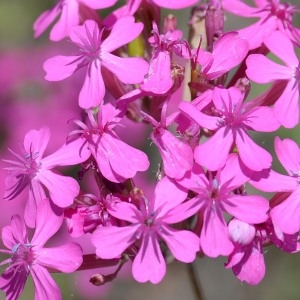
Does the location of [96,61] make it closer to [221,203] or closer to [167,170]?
[167,170]

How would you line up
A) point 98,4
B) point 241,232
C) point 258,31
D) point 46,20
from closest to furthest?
point 241,232, point 258,31, point 98,4, point 46,20

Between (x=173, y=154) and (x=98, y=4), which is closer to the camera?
(x=173, y=154)

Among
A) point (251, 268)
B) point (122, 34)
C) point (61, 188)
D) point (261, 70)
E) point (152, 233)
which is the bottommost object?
point (251, 268)

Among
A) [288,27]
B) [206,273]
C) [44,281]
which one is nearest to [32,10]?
[206,273]

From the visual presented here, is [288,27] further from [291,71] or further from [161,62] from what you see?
[161,62]

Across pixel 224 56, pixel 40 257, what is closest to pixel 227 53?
pixel 224 56

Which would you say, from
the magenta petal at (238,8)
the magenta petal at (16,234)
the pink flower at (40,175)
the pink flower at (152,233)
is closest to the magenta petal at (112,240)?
the pink flower at (152,233)
